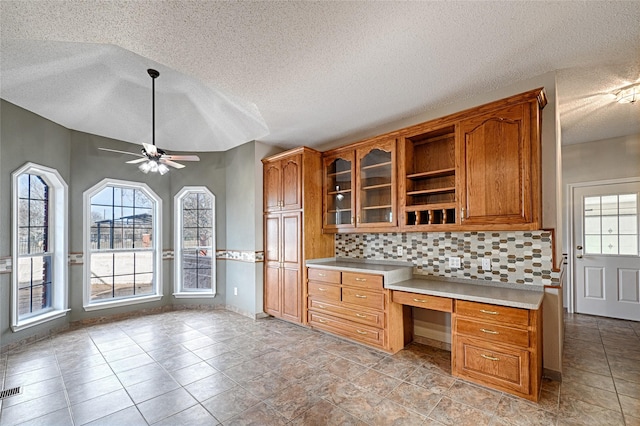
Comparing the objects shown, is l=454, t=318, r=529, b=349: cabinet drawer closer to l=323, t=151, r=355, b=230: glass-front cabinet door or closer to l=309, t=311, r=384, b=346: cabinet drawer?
l=309, t=311, r=384, b=346: cabinet drawer

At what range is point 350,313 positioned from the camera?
348 cm

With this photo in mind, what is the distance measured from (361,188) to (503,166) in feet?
5.20

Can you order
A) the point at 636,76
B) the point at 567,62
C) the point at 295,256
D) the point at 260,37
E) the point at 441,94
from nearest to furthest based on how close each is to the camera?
the point at 260,37
the point at 567,62
the point at 636,76
the point at 441,94
the point at 295,256

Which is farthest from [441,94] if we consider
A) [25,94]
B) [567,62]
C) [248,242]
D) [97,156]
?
[97,156]

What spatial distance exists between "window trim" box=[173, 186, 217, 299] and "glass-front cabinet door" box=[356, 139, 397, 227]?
2.75 m

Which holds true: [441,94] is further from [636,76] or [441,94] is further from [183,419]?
[183,419]

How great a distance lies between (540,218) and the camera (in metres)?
2.53

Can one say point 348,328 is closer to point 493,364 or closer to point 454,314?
point 454,314

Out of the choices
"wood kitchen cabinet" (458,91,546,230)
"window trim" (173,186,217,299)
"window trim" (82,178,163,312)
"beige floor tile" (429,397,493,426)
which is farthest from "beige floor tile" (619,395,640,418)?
"window trim" (82,178,163,312)

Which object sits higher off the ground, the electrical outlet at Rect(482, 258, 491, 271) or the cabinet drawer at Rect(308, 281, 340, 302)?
the electrical outlet at Rect(482, 258, 491, 271)

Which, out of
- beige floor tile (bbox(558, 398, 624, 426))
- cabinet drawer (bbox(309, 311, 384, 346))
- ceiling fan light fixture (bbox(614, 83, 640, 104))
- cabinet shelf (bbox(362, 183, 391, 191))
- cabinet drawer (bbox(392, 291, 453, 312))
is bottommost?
beige floor tile (bbox(558, 398, 624, 426))

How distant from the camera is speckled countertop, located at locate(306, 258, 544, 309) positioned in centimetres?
239

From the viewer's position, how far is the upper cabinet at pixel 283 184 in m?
4.13

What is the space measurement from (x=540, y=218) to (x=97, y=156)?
18.6 ft
